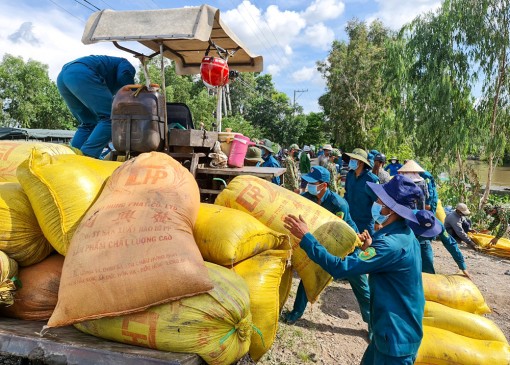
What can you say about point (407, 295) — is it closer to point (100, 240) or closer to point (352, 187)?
point (100, 240)

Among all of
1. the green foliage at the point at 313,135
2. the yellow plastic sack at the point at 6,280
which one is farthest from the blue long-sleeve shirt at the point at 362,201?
the green foliage at the point at 313,135

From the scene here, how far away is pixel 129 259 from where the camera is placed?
1.59 m

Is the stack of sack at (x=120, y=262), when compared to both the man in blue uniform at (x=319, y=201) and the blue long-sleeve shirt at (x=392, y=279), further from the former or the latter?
the man in blue uniform at (x=319, y=201)

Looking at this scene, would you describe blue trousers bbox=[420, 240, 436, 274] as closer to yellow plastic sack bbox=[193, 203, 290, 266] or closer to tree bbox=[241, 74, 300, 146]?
yellow plastic sack bbox=[193, 203, 290, 266]

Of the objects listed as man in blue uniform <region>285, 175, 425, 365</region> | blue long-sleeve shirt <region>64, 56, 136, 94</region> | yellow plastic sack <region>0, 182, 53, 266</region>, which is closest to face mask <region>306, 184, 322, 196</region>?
man in blue uniform <region>285, 175, 425, 365</region>

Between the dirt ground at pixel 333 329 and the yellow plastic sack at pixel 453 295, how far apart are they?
2.62 ft

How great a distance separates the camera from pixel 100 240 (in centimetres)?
166

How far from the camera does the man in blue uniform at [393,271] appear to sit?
76.6 inches

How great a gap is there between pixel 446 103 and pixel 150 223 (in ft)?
38.9

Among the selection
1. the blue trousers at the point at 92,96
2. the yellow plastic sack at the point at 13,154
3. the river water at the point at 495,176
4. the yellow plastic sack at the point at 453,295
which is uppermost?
the blue trousers at the point at 92,96

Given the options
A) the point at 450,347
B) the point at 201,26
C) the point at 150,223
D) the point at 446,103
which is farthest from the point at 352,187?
the point at 446,103

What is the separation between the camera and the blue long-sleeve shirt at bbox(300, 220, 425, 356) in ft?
6.37

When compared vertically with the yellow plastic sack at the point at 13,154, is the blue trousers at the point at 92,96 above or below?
above

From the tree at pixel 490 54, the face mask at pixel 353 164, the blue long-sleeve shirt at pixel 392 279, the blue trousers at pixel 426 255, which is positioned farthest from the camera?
the tree at pixel 490 54
